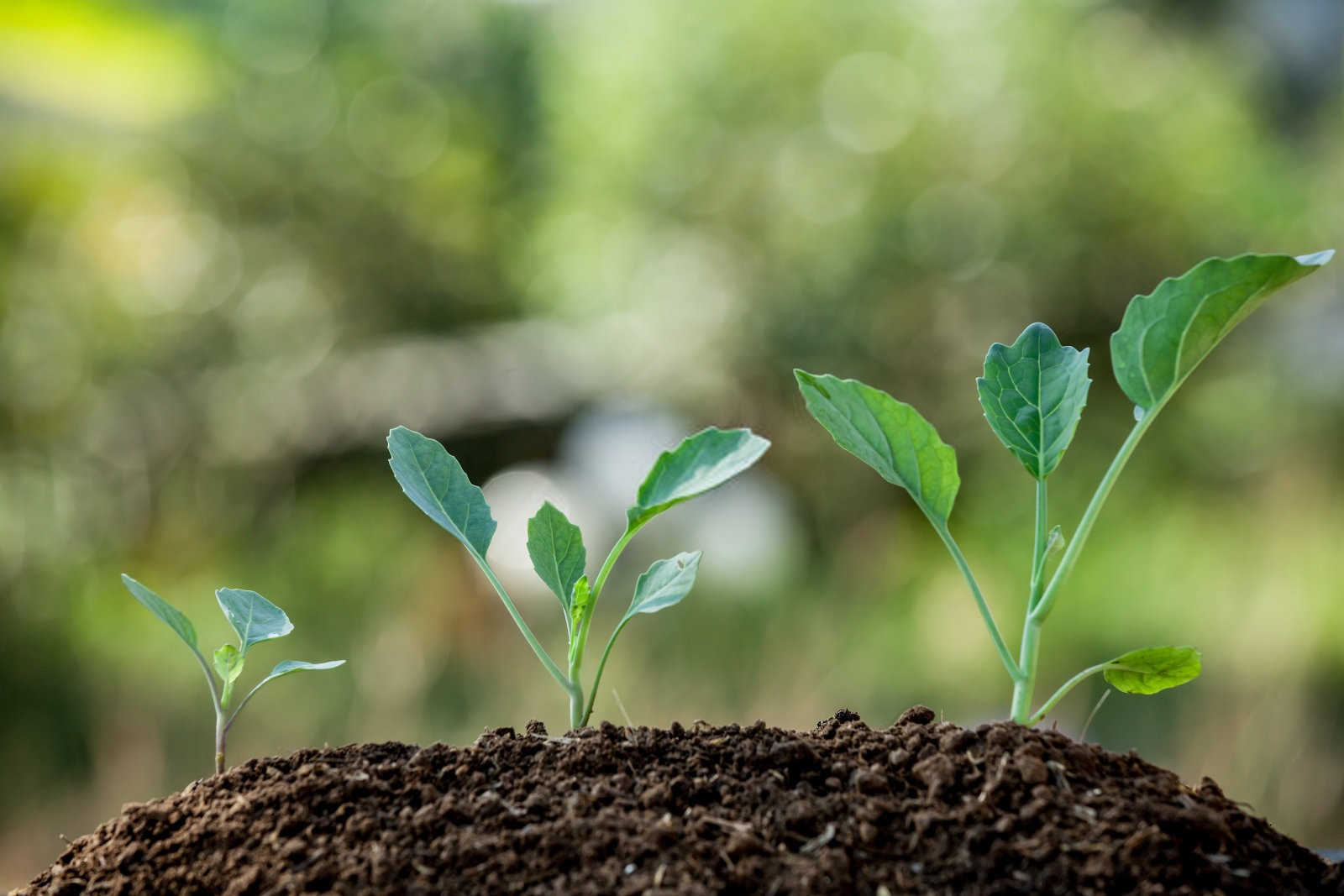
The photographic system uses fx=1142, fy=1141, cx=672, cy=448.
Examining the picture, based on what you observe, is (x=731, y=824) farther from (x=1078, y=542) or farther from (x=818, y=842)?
(x=1078, y=542)

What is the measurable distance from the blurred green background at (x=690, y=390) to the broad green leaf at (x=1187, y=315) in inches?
68.8

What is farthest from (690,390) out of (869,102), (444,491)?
(444,491)

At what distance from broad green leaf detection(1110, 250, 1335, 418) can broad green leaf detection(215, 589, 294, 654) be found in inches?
17.1

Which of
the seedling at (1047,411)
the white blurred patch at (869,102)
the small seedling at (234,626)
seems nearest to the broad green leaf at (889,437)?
the seedling at (1047,411)

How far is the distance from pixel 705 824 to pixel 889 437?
0.68 feet

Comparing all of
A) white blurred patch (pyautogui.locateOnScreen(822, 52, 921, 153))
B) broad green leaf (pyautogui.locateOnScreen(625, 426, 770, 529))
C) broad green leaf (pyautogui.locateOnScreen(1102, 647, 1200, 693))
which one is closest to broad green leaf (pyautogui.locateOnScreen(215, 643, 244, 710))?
broad green leaf (pyautogui.locateOnScreen(625, 426, 770, 529))

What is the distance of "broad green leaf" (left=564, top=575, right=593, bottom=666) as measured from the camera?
59 centimetres

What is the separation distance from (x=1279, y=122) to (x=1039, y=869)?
7.05 metres

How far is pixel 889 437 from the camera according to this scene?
56cm

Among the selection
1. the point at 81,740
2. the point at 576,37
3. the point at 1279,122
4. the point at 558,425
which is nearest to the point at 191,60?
the point at 576,37

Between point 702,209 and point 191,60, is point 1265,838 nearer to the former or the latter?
point 702,209

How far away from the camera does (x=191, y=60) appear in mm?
4547

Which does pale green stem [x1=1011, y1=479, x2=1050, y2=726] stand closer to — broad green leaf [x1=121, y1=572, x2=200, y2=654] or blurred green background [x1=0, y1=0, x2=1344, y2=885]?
broad green leaf [x1=121, y1=572, x2=200, y2=654]

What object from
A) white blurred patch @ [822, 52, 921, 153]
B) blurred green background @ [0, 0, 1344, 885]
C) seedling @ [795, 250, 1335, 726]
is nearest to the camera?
seedling @ [795, 250, 1335, 726]
